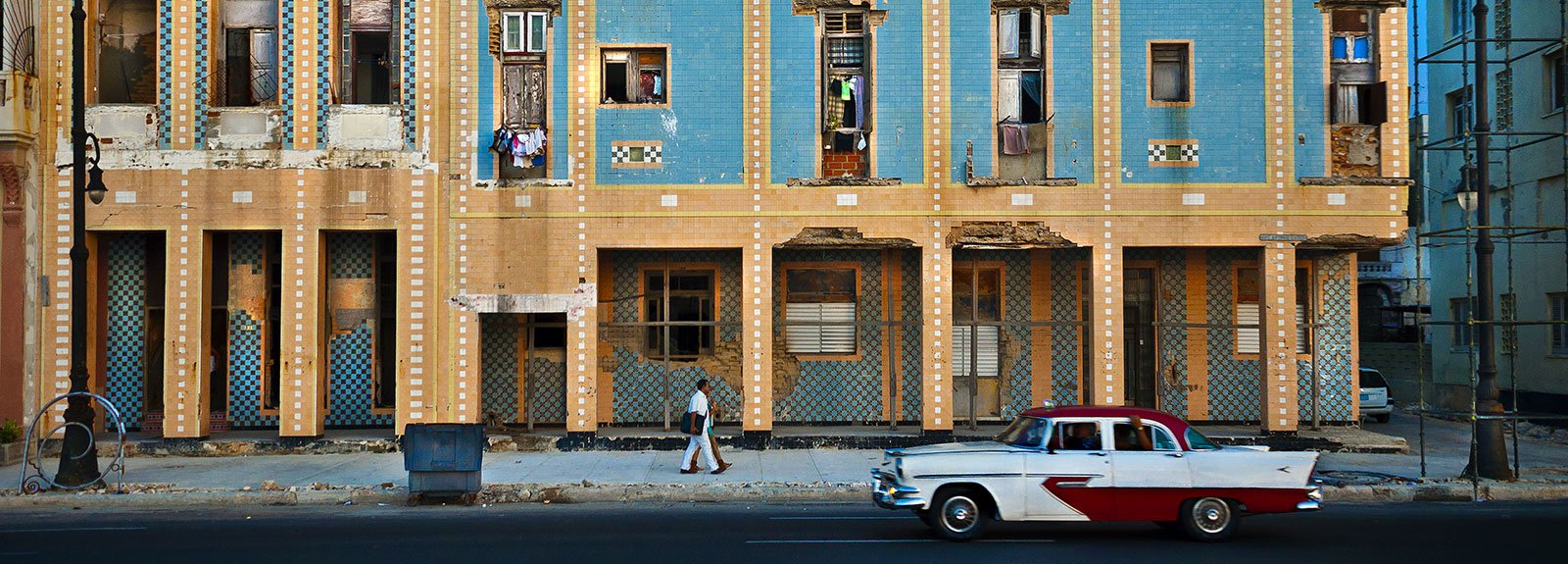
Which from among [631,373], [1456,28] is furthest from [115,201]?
[1456,28]

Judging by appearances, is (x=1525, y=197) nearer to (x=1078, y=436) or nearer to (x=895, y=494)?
(x=1078, y=436)

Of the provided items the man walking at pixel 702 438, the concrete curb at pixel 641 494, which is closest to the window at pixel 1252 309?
the concrete curb at pixel 641 494

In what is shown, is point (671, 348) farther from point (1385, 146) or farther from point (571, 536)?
point (1385, 146)

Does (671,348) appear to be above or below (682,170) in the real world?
below

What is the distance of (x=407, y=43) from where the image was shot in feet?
65.1

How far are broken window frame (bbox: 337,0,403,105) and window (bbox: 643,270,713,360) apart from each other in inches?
229

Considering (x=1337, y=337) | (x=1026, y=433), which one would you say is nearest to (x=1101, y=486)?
(x=1026, y=433)

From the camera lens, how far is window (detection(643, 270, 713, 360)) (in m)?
21.8

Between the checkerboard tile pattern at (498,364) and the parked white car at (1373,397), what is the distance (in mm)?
17700

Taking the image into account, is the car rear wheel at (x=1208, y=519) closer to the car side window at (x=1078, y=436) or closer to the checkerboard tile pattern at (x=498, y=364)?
the car side window at (x=1078, y=436)

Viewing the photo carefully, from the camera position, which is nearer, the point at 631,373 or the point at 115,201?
the point at 115,201

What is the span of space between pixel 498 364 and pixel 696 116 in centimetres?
606

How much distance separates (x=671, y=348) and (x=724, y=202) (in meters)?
3.55

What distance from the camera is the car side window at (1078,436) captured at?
11711 millimetres
